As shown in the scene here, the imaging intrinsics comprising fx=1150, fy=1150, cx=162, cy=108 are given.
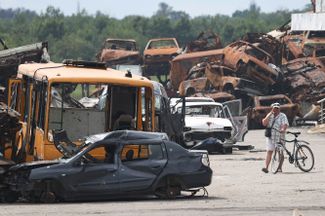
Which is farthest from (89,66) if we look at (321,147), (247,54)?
(247,54)

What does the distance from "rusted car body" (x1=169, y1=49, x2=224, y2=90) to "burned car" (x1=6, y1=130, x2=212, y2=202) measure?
99.5ft

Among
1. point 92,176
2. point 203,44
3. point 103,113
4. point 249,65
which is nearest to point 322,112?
point 249,65

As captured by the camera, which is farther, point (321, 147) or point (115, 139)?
point (321, 147)

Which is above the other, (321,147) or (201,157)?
(201,157)

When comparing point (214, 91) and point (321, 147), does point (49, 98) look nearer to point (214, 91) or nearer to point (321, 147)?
point (321, 147)

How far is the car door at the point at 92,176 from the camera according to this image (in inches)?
731

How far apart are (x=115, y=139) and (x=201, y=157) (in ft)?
5.09

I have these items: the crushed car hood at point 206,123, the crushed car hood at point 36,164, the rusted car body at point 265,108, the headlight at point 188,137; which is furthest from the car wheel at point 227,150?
the crushed car hood at point 36,164

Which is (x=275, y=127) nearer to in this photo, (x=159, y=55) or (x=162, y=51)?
(x=159, y=55)

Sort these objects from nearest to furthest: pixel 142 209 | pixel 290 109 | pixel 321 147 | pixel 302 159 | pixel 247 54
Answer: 1. pixel 142 209
2. pixel 302 159
3. pixel 321 147
4. pixel 290 109
5. pixel 247 54

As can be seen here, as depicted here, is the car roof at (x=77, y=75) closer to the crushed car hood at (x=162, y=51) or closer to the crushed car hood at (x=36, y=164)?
the crushed car hood at (x=36, y=164)

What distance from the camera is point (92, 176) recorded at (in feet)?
61.3

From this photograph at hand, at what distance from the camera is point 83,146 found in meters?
19.2

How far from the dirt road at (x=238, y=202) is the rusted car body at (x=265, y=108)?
17.9 meters
